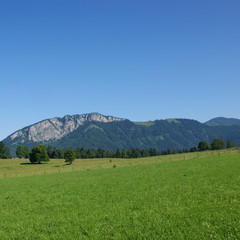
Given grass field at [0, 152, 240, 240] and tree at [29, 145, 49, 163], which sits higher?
tree at [29, 145, 49, 163]

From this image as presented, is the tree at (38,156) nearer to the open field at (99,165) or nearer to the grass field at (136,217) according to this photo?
the open field at (99,165)

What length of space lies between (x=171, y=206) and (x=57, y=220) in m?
7.83

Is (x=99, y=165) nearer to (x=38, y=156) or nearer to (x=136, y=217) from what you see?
(x=38, y=156)

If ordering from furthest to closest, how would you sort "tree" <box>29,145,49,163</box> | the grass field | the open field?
"tree" <box>29,145,49,163</box> < the open field < the grass field

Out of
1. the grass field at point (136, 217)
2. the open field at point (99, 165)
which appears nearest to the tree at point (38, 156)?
the open field at point (99, 165)

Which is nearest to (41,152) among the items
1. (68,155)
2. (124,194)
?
(68,155)

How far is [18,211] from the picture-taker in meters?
23.9

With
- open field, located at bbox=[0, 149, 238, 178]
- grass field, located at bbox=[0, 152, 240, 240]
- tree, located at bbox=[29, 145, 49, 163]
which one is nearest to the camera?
grass field, located at bbox=[0, 152, 240, 240]

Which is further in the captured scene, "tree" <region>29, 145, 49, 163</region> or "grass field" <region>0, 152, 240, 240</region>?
Answer: "tree" <region>29, 145, 49, 163</region>

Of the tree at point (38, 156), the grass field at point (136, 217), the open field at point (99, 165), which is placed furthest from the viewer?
the tree at point (38, 156)

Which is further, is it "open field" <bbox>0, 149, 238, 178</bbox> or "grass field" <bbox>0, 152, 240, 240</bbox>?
"open field" <bbox>0, 149, 238, 178</bbox>

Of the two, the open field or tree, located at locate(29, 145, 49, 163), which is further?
tree, located at locate(29, 145, 49, 163)

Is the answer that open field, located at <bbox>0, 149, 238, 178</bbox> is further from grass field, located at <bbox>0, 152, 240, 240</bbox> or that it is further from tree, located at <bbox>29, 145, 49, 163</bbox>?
grass field, located at <bbox>0, 152, 240, 240</bbox>

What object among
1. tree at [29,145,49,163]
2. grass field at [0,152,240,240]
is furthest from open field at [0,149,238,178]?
grass field at [0,152,240,240]
